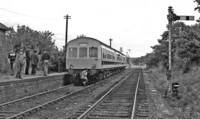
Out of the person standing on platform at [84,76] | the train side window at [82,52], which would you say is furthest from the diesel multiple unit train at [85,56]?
the person standing on platform at [84,76]

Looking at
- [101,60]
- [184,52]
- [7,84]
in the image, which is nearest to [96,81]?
[101,60]

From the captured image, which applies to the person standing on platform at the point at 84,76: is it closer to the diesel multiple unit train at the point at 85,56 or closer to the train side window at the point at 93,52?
the diesel multiple unit train at the point at 85,56

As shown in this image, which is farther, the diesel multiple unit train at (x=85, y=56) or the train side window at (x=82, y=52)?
the train side window at (x=82, y=52)

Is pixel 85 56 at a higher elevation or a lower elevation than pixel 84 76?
higher

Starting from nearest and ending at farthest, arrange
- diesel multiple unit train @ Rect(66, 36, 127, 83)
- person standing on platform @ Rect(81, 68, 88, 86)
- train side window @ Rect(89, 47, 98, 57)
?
person standing on platform @ Rect(81, 68, 88, 86) < diesel multiple unit train @ Rect(66, 36, 127, 83) < train side window @ Rect(89, 47, 98, 57)

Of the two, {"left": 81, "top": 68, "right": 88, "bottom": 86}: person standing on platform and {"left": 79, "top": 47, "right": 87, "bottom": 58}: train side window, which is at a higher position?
{"left": 79, "top": 47, "right": 87, "bottom": 58}: train side window

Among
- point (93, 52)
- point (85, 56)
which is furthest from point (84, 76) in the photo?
point (93, 52)

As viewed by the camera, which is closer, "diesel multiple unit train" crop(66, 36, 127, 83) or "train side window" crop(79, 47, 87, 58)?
"diesel multiple unit train" crop(66, 36, 127, 83)

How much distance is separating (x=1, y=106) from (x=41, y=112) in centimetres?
156

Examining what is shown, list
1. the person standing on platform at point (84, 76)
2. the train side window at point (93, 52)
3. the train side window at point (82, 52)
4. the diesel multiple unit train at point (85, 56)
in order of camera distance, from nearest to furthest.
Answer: the person standing on platform at point (84, 76), the diesel multiple unit train at point (85, 56), the train side window at point (93, 52), the train side window at point (82, 52)

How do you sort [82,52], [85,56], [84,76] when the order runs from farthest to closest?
[82,52] → [85,56] → [84,76]

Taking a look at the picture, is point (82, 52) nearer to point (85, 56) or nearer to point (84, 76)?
point (85, 56)

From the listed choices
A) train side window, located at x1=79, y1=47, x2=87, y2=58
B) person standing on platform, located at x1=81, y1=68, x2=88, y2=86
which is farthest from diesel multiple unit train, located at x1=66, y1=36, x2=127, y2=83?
person standing on platform, located at x1=81, y1=68, x2=88, y2=86

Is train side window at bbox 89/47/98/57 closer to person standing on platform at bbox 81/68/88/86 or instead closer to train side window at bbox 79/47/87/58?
train side window at bbox 79/47/87/58
